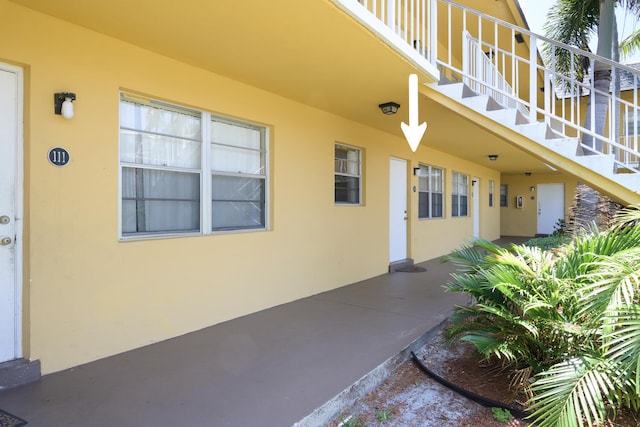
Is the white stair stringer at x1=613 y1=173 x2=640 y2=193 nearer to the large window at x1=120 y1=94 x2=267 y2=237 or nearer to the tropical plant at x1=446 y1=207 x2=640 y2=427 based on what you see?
the tropical plant at x1=446 y1=207 x2=640 y2=427

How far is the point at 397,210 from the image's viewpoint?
7.98 m

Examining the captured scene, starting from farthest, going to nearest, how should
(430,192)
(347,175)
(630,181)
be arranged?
(430,192) → (347,175) → (630,181)

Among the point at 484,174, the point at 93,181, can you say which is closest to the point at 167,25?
the point at 93,181

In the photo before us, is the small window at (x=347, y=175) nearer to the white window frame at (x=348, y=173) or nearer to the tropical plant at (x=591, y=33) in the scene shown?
the white window frame at (x=348, y=173)

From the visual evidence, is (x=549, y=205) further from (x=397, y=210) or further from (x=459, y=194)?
(x=397, y=210)

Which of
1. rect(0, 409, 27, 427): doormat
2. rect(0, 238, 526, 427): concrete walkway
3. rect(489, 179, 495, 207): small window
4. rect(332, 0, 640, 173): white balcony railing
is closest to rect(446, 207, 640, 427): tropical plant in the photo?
rect(0, 238, 526, 427): concrete walkway

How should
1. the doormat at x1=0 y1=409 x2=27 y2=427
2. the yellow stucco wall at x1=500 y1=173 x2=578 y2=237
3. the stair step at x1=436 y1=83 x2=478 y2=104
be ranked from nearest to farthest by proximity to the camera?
the doormat at x1=0 y1=409 x2=27 y2=427 < the stair step at x1=436 y1=83 x2=478 y2=104 < the yellow stucco wall at x1=500 y1=173 x2=578 y2=237

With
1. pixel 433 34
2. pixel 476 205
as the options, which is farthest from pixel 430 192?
pixel 433 34

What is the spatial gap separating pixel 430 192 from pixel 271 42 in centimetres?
671

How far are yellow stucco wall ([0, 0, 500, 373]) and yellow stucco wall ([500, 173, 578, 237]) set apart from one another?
1211cm

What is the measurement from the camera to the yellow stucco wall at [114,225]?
9.70 feet

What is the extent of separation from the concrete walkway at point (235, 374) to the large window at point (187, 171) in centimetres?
117

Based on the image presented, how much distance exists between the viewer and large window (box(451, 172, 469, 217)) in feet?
35.3

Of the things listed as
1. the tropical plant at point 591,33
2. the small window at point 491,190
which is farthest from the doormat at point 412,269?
the small window at point 491,190
